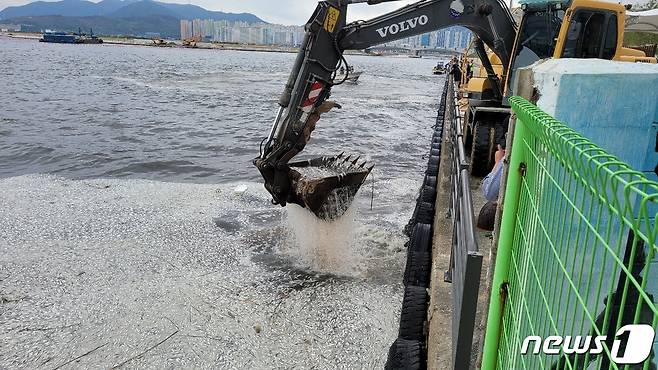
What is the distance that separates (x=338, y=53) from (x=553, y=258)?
17.6 feet

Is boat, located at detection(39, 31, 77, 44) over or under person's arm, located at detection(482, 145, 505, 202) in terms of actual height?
over

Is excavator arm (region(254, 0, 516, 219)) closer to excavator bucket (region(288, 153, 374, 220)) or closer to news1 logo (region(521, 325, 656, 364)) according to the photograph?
excavator bucket (region(288, 153, 374, 220))

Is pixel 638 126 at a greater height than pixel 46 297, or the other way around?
pixel 638 126

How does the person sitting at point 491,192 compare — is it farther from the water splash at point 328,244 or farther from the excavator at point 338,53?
the water splash at point 328,244

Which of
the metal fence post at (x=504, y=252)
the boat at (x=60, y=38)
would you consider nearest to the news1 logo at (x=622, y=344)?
the metal fence post at (x=504, y=252)

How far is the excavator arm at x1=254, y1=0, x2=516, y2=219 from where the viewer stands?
20.7ft

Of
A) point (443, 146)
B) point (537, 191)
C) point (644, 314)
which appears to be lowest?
point (443, 146)

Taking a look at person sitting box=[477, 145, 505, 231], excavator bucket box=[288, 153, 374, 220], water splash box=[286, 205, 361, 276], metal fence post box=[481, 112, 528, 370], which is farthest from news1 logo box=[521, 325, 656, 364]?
water splash box=[286, 205, 361, 276]

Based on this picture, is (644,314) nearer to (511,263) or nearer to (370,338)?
(511,263)

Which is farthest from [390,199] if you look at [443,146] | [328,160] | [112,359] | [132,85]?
[132,85]

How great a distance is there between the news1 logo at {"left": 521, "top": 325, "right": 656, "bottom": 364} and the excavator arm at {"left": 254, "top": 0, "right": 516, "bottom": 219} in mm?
4420

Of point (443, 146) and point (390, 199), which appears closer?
point (390, 199)

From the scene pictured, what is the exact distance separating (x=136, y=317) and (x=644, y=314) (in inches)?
202

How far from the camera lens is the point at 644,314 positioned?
1770mm
